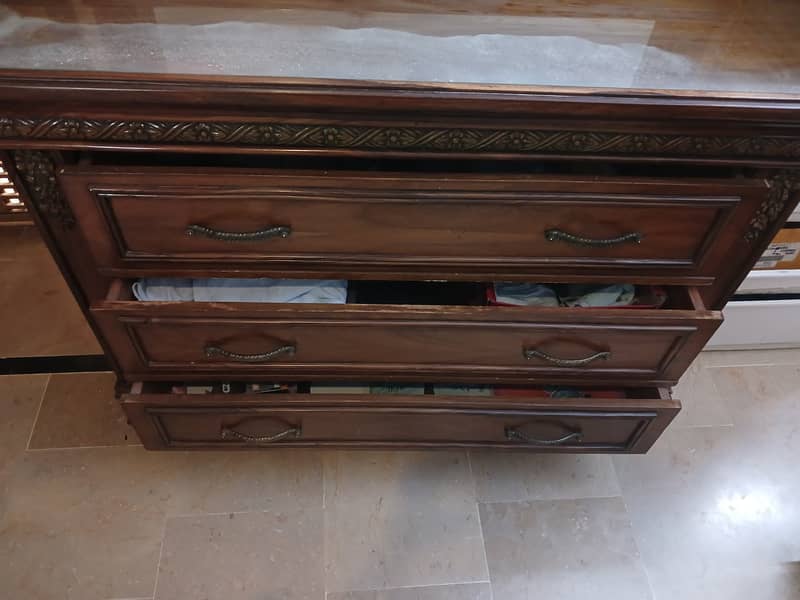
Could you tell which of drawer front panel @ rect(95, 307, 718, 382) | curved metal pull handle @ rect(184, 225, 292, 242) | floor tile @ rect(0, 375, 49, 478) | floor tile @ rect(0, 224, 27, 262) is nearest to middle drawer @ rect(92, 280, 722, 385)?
drawer front panel @ rect(95, 307, 718, 382)

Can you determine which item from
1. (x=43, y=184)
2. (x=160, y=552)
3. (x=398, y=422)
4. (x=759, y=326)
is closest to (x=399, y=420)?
(x=398, y=422)

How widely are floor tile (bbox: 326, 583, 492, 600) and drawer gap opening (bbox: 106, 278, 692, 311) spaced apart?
1.66ft

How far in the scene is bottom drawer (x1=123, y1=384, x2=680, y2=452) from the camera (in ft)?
3.20

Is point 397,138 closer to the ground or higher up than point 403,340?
higher up

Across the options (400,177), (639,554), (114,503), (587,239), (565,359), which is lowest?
(639,554)

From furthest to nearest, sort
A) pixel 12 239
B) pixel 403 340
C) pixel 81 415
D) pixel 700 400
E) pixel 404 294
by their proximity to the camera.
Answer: pixel 12 239 < pixel 700 400 < pixel 81 415 < pixel 404 294 < pixel 403 340

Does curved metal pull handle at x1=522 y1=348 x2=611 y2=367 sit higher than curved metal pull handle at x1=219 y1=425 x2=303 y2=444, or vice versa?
curved metal pull handle at x1=522 y1=348 x2=611 y2=367

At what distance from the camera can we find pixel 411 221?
77cm

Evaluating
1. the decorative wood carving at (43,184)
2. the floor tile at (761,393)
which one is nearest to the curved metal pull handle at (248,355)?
the decorative wood carving at (43,184)

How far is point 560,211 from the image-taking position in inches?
30.3

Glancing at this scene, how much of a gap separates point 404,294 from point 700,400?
78 centimetres

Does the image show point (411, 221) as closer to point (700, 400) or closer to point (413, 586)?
point (413, 586)

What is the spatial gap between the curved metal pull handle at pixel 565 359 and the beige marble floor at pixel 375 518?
369 millimetres

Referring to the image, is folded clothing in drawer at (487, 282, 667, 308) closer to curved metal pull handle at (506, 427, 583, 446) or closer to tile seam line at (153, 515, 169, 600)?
curved metal pull handle at (506, 427, 583, 446)
